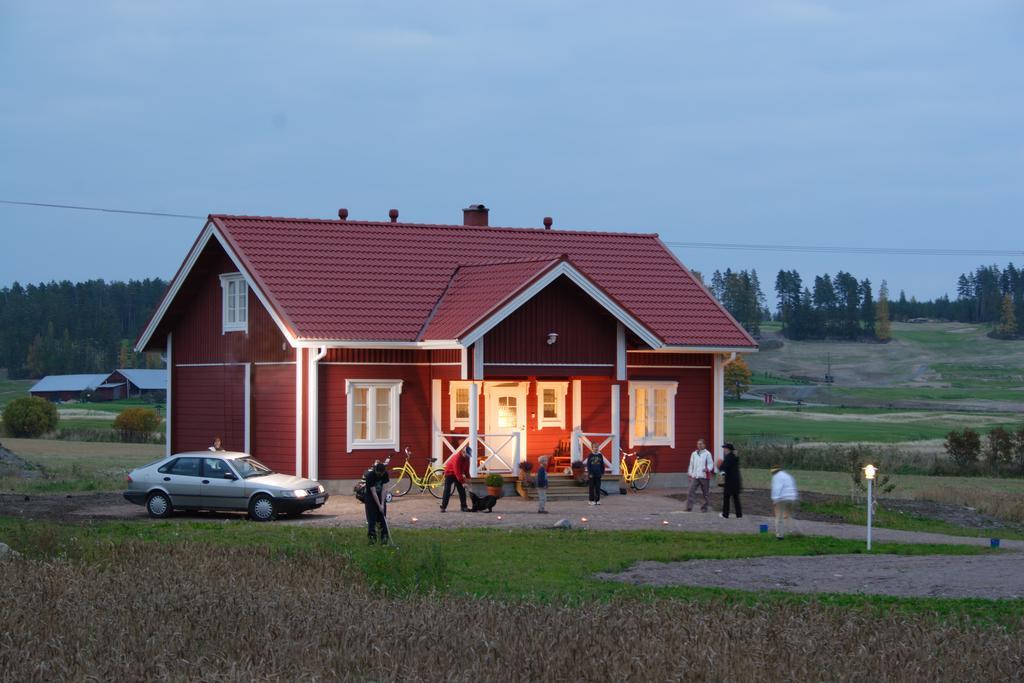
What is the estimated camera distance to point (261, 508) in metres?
28.1

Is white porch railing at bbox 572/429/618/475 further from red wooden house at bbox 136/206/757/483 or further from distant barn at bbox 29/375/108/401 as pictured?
distant barn at bbox 29/375/108/401

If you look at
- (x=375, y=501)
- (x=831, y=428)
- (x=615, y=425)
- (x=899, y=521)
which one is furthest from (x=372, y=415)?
(x=831, y=428)

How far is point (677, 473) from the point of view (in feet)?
120

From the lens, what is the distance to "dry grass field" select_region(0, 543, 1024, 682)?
11.0 metres

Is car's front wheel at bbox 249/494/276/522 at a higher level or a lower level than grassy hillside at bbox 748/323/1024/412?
lower

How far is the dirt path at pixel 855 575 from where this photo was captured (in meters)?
18.6

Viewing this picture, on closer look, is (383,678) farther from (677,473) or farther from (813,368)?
(813,368)

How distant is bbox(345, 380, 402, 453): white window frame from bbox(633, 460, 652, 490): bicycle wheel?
20.0 ft

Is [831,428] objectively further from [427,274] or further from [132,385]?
[132,385]

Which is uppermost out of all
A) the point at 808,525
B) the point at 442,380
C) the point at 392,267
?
the point at 392,267

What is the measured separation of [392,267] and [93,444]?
3430cm

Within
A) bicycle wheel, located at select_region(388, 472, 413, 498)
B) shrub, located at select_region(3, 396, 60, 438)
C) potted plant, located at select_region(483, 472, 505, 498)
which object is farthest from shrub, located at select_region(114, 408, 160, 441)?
Answer: potted plant, located at select_region(483, 472, 505, 498)

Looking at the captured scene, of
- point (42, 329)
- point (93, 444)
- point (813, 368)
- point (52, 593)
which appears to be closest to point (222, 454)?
point (52, 593)

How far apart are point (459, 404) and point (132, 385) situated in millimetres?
110566
